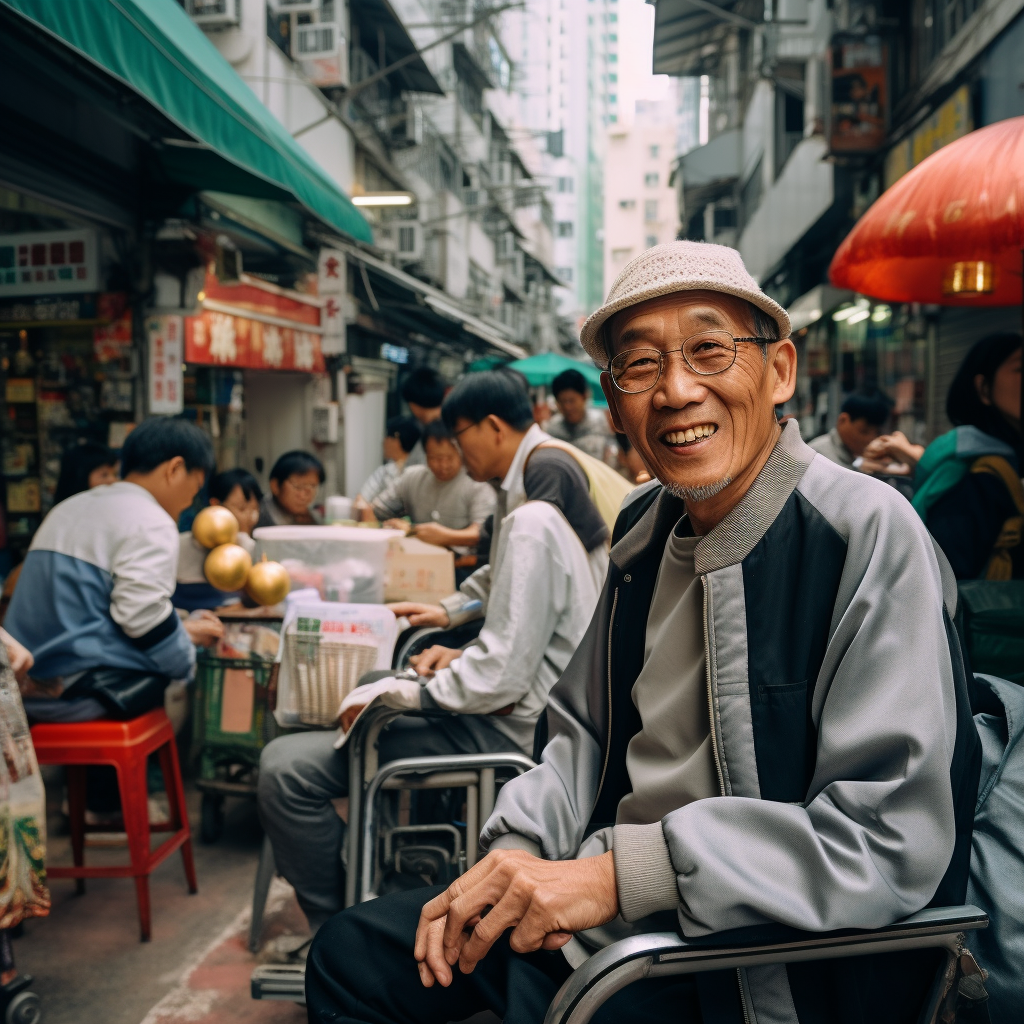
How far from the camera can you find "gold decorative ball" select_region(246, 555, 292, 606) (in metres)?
3.96

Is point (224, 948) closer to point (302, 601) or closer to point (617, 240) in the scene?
point (302, 601)

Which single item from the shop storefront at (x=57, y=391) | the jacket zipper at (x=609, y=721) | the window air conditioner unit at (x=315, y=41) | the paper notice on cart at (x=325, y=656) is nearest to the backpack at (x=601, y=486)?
the paper notice on cart at (x=325, y=656)

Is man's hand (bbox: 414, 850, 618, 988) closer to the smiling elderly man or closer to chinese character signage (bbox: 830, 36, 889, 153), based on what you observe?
the smiling elderly man

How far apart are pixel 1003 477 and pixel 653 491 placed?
6.35 ft

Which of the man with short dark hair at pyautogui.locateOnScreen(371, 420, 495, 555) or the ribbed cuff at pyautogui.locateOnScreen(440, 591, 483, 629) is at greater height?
the man with short dark hair at pyautogui.locateOnScreen(371, 420, 495, 555)

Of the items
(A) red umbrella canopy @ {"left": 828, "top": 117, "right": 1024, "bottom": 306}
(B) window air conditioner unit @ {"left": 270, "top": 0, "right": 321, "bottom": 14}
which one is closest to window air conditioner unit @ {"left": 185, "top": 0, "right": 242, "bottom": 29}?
(B) window air conditioner unit @ {"left": 270, "top": 0, "right": 321, "bottom": 14}

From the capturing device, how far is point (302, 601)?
12.0 ft

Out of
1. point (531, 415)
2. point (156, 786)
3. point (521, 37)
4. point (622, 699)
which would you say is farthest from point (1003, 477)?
point (521, 37)

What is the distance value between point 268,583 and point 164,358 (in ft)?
12.1

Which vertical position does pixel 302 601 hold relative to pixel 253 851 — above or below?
above

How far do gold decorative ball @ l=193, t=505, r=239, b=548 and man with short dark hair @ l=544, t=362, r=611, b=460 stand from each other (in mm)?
4935

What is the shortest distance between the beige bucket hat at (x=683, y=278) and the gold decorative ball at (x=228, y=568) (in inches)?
108

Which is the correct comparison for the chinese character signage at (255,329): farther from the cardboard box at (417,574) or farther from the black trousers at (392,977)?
the black trousers at (392,977)

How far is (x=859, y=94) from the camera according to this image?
10.3 m
